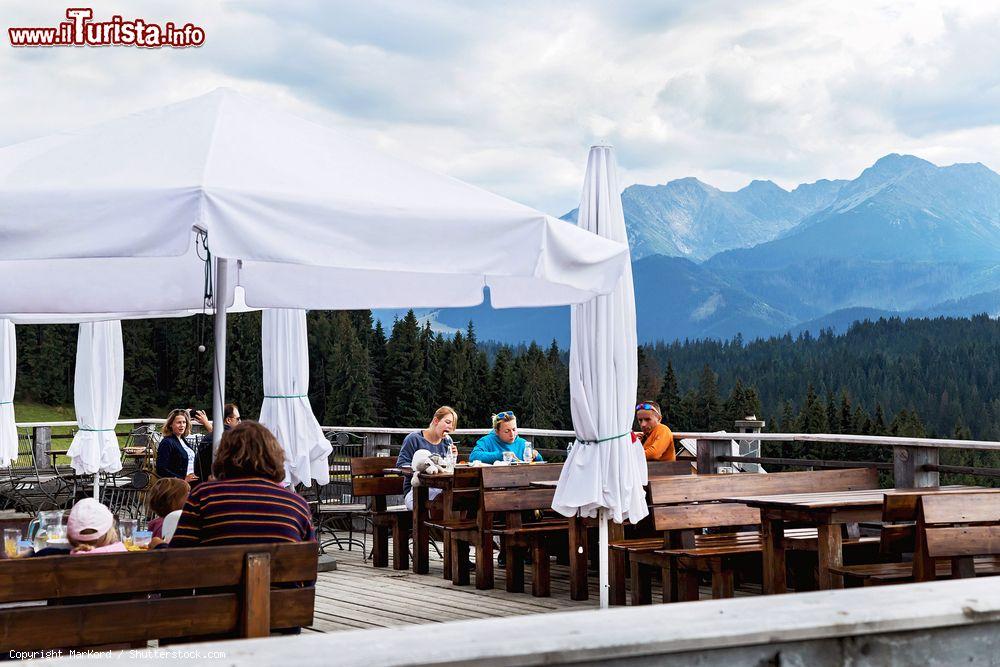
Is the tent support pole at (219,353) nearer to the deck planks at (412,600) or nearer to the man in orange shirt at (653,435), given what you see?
the deck planks at (412,600)

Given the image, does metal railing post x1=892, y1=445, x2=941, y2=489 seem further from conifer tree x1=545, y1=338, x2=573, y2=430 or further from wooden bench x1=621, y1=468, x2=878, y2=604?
conifer tree x1=545, y1=338, x2=573, y2=430

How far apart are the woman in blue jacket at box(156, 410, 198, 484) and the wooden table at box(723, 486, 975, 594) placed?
15.4ft

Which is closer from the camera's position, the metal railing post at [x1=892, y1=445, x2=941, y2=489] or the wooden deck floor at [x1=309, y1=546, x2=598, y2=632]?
the wooden deck floor at [x1=309, y1=546, x2=598, y2=632]

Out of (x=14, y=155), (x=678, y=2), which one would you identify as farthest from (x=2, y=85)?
(x=14, y=155)

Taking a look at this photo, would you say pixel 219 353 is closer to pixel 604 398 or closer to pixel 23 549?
pixel 23 549

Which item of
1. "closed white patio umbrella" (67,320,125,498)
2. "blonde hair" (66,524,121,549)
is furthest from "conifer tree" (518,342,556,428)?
"blonde hair" (66,524,121,549)

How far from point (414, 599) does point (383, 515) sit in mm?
1848

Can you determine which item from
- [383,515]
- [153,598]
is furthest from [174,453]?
[153,598]

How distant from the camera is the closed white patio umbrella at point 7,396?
450 inches

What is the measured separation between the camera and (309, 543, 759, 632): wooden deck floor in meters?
6.52

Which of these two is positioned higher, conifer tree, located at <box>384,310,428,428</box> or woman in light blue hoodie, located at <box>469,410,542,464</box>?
conifer tree, located at <box>384,310,428,428</box>

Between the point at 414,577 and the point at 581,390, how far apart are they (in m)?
2.88

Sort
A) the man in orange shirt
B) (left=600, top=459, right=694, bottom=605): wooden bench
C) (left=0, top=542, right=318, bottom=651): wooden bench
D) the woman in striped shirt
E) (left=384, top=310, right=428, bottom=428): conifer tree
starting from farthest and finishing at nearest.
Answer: (left=384, top=310, right=428, bottom=428): conifer tree, the man in orange shirt, (left=600, top=459, right=694, bottom=605): wooden bench, the woman in striped shirt, (left=0, top=542, right=318, bottom=651): wooden bench

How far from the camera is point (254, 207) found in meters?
4.16
